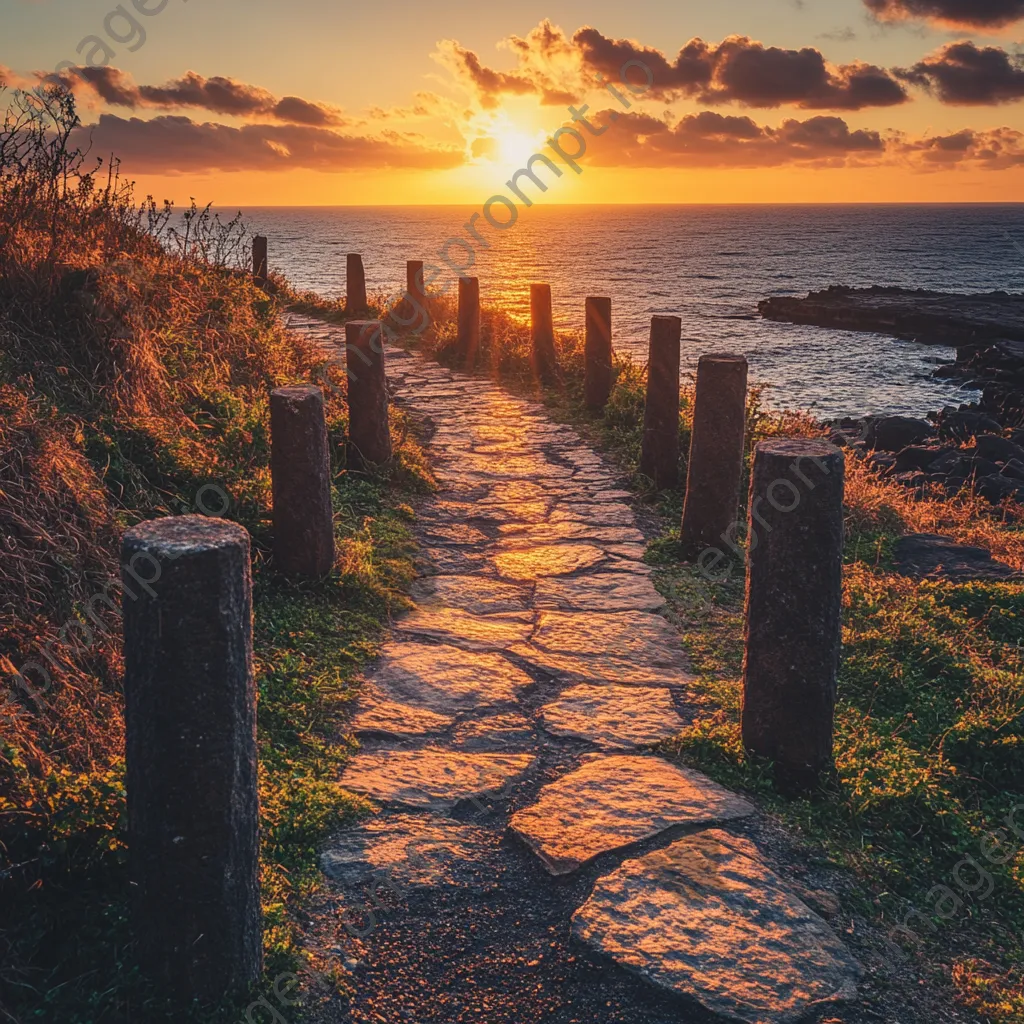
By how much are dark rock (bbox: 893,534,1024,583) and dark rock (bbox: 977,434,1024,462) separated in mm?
8326

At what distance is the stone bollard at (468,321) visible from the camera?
12248 millimetres

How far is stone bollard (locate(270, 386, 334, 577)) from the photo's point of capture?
16.2 feet

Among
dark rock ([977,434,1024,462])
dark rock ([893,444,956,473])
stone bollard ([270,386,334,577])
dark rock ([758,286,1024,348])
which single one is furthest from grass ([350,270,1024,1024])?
dark rock ([758,286,1024,348])

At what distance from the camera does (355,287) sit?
15.8m

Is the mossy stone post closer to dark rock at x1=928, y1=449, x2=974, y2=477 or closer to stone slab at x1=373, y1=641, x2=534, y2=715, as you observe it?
dark rock at x1=928, y1=449, x2=974, y2=477

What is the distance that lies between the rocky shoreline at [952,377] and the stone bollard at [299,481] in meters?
8.74

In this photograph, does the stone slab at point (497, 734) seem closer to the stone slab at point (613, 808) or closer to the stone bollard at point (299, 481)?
the stone slab at point (613, 808)

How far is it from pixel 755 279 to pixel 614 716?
64.5 m

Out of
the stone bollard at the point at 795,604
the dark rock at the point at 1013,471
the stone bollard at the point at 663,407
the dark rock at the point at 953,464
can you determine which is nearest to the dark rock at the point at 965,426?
the dark rock at the point at 953,464

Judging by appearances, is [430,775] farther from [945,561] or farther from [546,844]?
[945,561]

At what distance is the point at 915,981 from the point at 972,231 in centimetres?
15154

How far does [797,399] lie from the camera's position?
23.2m

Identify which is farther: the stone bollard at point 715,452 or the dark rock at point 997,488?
the dark rock at point 997,488

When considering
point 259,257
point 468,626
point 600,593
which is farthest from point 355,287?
point 468,626
